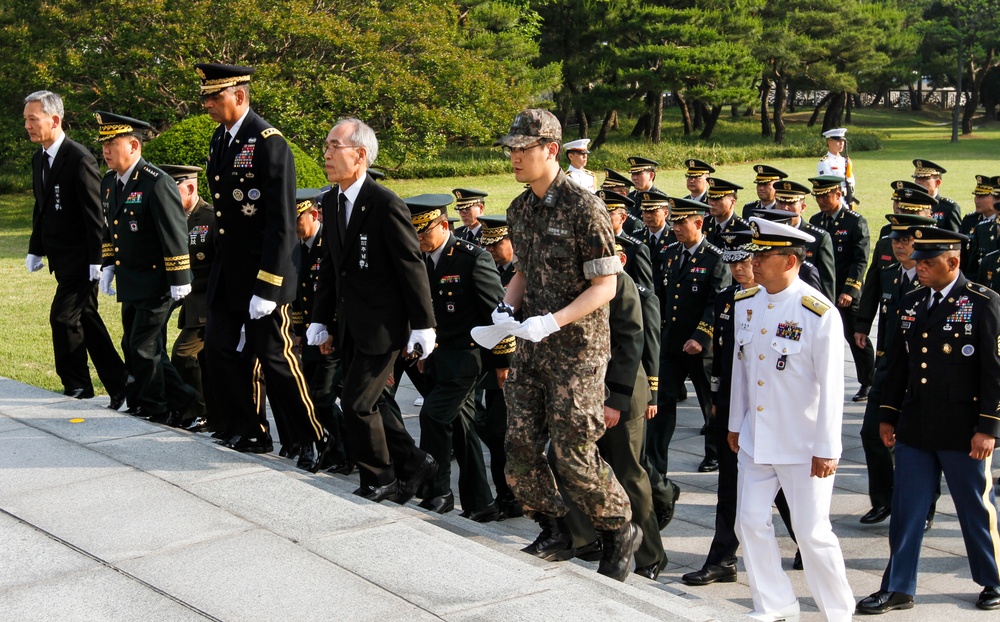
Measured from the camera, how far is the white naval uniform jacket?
4965mm

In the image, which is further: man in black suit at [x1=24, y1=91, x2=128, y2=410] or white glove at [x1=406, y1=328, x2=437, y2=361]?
man in black suit at [x1=24, y1=91, x2=128, y2=410]

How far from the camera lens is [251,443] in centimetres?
689

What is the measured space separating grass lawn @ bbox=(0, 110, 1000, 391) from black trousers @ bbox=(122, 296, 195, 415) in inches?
101

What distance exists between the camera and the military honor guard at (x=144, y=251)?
7484 millimetres

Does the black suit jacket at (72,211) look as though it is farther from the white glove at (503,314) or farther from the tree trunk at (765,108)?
the tree trunk at (765,108)

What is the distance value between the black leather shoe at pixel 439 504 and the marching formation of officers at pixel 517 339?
0.5 inches

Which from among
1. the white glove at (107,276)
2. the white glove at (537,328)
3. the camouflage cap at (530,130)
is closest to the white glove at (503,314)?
the white glove at (537,328)

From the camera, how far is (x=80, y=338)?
8.17 m

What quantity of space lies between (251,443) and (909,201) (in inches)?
214

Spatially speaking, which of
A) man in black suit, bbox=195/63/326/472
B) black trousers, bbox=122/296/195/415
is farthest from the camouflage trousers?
black trousers, bbox=122/296/195/415

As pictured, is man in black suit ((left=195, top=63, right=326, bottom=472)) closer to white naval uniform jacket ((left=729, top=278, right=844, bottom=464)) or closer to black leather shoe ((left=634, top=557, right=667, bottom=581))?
black leather shoe ((left=634, top=557, right=667, bottom=581))

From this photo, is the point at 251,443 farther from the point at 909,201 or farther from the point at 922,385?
the point at 909,201

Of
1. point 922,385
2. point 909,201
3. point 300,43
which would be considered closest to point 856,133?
point 300,43

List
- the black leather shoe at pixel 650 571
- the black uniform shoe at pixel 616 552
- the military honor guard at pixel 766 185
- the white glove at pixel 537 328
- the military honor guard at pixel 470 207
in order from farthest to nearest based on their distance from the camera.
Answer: the military honor guard at pixel 766 185, the military honor guard at pixel 470 207, the black leather shoe at pixel 650 571, the black uniform shoe at pixel 616 552, the white glove at pixel 537 328
